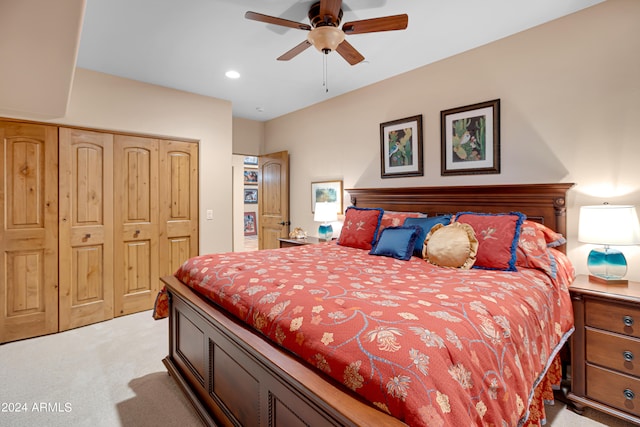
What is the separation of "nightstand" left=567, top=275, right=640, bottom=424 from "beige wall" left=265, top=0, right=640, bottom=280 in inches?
20.9

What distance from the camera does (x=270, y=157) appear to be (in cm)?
523

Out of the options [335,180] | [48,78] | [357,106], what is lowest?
[335,180]

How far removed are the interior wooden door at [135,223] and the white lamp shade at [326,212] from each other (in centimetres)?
199

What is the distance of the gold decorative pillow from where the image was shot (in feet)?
7.11

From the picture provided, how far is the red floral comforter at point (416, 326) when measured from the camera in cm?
91

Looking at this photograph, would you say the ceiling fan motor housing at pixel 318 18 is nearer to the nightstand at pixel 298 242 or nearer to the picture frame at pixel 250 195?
the nightstand at pixel 298 242

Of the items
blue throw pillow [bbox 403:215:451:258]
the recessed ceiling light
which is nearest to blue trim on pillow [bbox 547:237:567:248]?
blue throw pillow [bbox 403:215:451:258]

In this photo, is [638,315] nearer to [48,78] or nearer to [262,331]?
[262,331]

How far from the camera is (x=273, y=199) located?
209 inches

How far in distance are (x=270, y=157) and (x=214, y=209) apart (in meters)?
1.43

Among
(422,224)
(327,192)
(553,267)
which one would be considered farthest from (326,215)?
(553,267)

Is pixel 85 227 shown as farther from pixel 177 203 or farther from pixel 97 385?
pixel 97 385

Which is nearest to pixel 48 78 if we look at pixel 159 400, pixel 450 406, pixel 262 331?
pixel 262 331

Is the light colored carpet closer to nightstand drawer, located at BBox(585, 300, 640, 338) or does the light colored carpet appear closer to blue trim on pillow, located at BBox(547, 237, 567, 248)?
nightstand drawer, located at BBox(585, 300, 640, 338)
